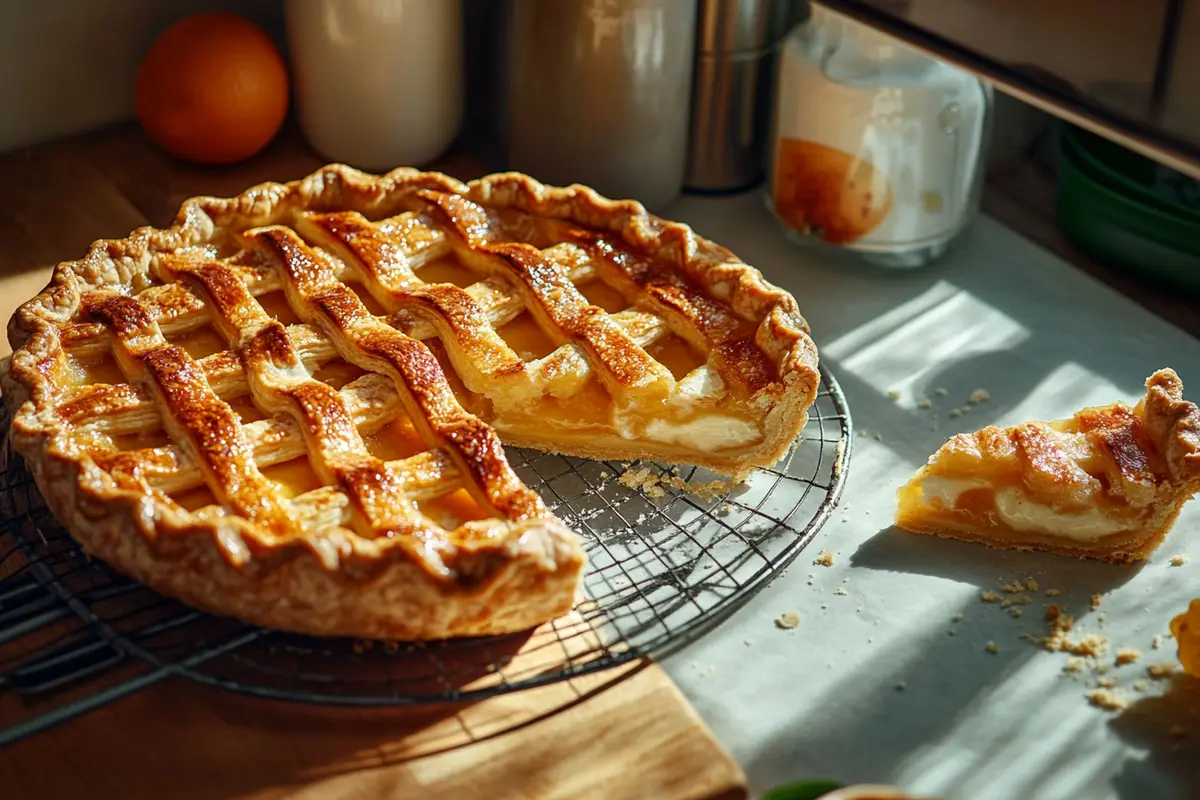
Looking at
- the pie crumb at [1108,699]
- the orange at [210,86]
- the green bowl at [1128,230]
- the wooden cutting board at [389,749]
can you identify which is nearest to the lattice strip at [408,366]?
the wooden cutting board at [389,749]

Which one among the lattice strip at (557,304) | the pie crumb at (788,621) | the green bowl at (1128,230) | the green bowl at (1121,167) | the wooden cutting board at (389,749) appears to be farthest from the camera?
the green bowl at (1121,167)

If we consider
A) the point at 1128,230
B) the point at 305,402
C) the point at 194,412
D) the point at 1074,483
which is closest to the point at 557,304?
the point at 305,402

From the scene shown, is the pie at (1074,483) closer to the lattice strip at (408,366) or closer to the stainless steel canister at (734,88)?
the lattice strip at (408,366)

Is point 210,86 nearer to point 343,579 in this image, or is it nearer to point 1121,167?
point 343,579

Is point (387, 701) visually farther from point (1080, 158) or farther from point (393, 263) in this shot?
point (1080, 158)

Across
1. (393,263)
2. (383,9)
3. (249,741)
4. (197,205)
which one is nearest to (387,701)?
(249,741)

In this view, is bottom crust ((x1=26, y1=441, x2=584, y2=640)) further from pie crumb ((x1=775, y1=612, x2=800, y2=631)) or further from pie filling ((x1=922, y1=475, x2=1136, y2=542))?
pie filling ((x1=922, y1=475, x2=1136, y2=542))

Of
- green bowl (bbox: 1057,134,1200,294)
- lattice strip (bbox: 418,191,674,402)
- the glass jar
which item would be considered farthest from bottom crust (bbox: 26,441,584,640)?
green bowl (bbox: 1057,134,1200,294)
